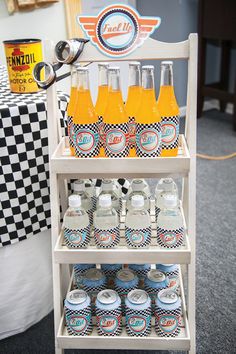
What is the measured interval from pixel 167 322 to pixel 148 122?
58 centimetres

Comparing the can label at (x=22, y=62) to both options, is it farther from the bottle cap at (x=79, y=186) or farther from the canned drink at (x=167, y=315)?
the canned drink at (x=167, y=315)

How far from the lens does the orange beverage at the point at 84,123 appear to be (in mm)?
1071

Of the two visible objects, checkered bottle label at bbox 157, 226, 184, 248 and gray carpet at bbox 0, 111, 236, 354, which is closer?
checkered bottle label at bbox 157, 226, 184, 248

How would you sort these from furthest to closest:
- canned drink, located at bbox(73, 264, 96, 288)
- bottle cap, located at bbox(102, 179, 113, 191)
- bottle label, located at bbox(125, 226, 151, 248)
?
canned drink, located at bbox(73, 264, 96, 288) → bottle cap, located at bbox(102, 179, 113, 191) → bottle label, located at bbox(125, 226, 151, 248)

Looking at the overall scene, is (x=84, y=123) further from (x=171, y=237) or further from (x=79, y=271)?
(x=79, y=271)

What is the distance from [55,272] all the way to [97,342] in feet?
0.79

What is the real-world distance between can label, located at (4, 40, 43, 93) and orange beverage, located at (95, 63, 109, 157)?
0.89 ft

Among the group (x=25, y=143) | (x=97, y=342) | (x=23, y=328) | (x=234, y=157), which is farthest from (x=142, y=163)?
(x=234, y=157)

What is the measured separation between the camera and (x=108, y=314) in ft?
3.98

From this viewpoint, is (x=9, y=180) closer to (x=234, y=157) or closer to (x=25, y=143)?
(x=25, y=143)

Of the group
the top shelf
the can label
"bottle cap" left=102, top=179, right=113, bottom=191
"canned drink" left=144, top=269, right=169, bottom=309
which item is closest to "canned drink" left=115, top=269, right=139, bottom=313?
"canned drink" left=144, top=269, right=169, bottom=309

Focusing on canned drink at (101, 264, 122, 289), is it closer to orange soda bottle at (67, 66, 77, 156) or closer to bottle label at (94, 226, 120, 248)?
bottle label at (94, 226, 120, 248)

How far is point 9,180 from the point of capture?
1.27 metres

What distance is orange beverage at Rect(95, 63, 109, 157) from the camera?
1130 millimetres
